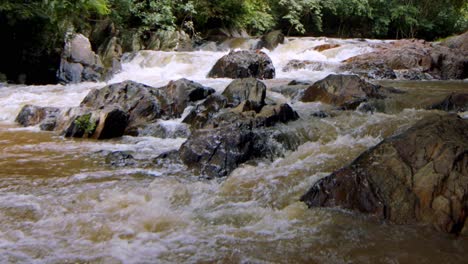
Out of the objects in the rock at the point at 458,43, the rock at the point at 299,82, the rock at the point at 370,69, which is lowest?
the rock at the point at 299,82

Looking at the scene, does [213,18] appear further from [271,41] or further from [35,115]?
[35,115]

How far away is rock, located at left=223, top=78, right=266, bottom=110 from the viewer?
26.0ft

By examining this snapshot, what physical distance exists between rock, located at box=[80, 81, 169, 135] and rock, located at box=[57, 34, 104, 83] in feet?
14.9

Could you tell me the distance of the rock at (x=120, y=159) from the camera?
575cm

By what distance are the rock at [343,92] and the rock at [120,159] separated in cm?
411

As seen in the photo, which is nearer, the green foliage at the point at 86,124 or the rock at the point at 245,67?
the green foliage at the point at 86,124

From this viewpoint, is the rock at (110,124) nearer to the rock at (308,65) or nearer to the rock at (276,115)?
the rock at (276,115)

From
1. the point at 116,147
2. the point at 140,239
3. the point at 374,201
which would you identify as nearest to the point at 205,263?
the point at 140,239

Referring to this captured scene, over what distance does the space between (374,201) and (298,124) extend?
10.1 ft

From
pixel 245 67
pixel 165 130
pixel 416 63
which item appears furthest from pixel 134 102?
pixel 416 63

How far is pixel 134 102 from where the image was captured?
823 cm

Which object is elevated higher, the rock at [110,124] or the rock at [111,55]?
the rock at [111,55]

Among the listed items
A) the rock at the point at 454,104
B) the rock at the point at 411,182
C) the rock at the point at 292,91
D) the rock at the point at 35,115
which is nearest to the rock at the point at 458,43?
the rock at the point at 454,104

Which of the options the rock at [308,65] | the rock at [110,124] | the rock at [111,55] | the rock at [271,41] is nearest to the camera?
the rock at [110,124]
